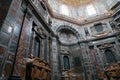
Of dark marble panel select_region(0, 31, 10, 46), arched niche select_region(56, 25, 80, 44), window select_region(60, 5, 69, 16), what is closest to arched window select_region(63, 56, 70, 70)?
arched niche select_region(56, 25, 80, 44)

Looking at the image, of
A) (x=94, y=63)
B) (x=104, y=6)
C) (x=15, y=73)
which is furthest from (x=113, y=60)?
(x=15, y=73)

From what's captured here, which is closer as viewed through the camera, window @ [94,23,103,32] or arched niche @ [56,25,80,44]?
arched niche @ [56,25,80,44]

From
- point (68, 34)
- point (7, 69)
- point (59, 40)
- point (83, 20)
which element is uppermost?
point (83, 20)

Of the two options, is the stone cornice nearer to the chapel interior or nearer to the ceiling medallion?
the chapel interior

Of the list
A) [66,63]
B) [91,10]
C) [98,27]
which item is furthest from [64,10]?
[66,63]

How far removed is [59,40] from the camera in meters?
13.1

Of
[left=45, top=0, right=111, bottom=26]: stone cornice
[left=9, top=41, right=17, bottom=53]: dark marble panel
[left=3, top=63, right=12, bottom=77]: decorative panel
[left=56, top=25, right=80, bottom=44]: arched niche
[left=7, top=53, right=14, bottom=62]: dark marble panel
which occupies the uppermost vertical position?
[left=45, top=0, right=111, bottom=26]: stone cornice

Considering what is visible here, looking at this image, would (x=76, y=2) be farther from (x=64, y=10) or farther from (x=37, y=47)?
(x=37, y=47)

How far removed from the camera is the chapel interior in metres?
5.41

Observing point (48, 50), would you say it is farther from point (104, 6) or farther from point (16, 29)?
point (104, 6)

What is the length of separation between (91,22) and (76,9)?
390cm

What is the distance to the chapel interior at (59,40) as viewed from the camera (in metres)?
5.41

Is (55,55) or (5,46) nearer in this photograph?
(5,46)

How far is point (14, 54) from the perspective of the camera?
18.1 ft
